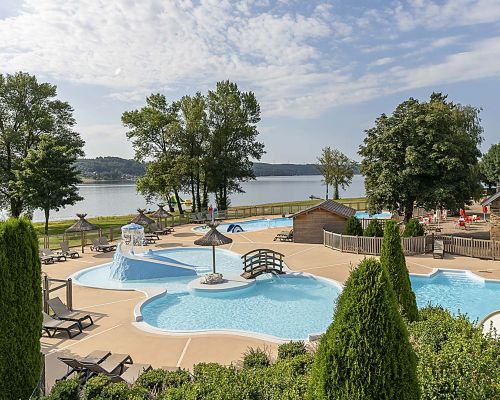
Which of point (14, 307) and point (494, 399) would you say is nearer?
point (494, 399)

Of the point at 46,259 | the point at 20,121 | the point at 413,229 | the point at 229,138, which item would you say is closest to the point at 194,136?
the point at 229,138

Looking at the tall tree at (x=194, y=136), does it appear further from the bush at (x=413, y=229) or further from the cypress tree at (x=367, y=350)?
the cypress tree at (x=367, y=350)

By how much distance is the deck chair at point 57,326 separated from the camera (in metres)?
10.2

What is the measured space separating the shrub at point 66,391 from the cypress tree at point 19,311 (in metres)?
0.56

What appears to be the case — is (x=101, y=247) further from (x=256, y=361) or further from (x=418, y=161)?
(x=418, y=161)

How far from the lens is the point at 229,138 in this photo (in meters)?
43.6

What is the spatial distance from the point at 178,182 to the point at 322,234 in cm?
2119

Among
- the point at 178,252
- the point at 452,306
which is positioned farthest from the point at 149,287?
the point at 452,306

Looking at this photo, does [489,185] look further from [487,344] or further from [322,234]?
[487,344]

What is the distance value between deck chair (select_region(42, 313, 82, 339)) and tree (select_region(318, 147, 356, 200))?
53293 mm

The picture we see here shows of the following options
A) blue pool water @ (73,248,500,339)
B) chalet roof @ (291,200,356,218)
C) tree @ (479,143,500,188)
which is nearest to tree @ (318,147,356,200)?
tree @ (479,143,500,188)

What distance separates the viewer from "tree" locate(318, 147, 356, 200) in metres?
60.5

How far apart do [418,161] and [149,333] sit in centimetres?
1738

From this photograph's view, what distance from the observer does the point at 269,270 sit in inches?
661
